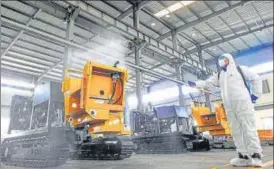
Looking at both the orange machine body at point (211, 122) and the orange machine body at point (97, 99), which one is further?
the orange machine body at point (211, 122)

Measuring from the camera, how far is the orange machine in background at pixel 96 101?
395 cm

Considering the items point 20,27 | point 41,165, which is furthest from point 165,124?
point 20,27

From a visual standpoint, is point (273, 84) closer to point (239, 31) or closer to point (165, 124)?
point (239, 31)

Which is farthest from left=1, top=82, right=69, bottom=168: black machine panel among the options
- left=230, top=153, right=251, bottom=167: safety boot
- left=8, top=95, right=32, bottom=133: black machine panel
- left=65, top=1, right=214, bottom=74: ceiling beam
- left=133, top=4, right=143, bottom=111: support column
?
left=133, top=4, right=143, bottom=111: support column

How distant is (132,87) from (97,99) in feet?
58.1

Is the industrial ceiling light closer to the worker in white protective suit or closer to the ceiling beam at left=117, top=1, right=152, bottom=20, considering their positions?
the ceiling beam at left=117, top=1, right=152, bottom=20

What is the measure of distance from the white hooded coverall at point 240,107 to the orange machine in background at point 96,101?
1.89 meters

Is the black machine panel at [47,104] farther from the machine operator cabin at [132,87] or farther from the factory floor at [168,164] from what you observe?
the factory floor at [168,164]

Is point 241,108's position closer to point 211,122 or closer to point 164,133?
point 164,133

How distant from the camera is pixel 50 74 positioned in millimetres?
17484

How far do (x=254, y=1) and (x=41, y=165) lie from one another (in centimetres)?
1181

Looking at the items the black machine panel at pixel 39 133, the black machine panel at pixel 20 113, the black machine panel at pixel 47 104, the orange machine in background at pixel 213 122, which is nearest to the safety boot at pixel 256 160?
the black machine panel at pixel 39 133

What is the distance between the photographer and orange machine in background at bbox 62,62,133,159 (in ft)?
13.0

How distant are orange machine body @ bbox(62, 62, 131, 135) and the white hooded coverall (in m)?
1.90
